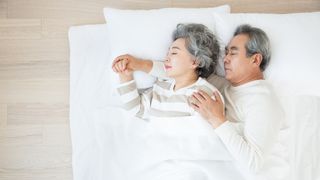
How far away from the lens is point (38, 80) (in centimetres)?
164

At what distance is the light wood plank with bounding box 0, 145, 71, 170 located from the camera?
157 centimetres

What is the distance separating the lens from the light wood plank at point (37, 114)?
5.27ft

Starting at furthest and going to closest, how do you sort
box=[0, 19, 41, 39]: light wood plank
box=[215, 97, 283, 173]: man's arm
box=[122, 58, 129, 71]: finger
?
box=[0, 19, 41, 39]: light wood plank < box=[122, 58, 129, 71]: finger < box=[215, 97, 283, 173]: man's arm

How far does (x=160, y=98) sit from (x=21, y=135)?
611 millimetres

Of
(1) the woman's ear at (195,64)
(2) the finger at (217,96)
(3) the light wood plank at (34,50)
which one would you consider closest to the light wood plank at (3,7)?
(3) the light wood plank at (34,50)

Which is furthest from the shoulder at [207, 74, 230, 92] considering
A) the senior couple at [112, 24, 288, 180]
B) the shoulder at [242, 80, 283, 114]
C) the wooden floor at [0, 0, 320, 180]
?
the wooden floor at [0, 0, 320, 180]

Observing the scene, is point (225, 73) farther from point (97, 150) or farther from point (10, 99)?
point (10, 99)

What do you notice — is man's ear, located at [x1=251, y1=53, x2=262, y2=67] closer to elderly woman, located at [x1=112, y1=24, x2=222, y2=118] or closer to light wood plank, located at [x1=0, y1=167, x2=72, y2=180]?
elderly woman, located at [x1=112, y1=24, x2=222, y2=118]

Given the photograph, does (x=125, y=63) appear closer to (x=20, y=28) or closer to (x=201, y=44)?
(x=201, y=44)

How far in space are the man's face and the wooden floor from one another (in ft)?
1.31

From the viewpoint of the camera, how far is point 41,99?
1.62 m

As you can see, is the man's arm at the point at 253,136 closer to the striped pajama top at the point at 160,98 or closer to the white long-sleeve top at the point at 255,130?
the white long-sleeve top at the point at 255,130

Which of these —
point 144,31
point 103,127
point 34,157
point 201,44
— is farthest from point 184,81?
point 34,157

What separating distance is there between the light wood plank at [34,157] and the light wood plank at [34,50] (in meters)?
0.37
